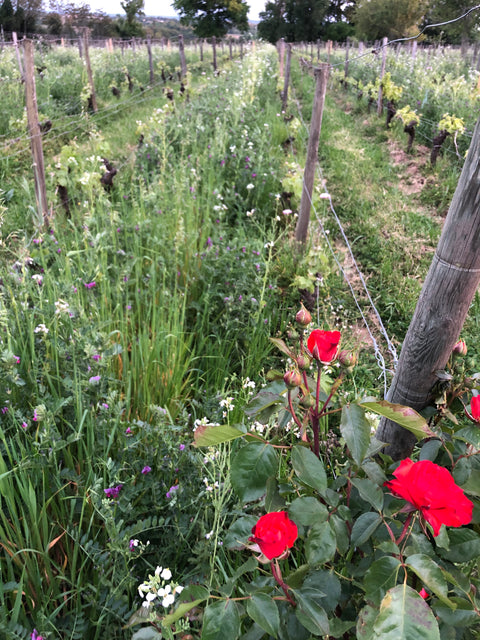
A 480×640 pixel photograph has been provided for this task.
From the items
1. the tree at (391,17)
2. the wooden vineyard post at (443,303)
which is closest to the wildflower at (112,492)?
the wooden vineyard post at (443,303)

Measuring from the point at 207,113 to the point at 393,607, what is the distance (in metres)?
7.23

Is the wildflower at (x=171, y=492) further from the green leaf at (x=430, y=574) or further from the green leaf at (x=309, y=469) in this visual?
the green leaf at (x=430, y=574)

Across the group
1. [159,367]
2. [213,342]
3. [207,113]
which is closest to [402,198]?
[207,113]

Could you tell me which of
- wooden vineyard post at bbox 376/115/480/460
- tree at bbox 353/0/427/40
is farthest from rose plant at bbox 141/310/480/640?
tree at bbox 353/0/427/40

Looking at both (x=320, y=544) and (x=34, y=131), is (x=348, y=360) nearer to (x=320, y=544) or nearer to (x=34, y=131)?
(x=320, y=544)

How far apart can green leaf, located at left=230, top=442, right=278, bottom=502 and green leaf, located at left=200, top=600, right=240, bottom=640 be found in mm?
186

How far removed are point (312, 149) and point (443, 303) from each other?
2.52m

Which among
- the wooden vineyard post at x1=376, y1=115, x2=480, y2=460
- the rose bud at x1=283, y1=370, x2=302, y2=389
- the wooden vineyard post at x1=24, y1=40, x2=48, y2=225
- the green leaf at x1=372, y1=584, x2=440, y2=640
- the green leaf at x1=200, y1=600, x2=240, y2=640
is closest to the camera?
the green leaf at x1=372, y1=584, x2=440, y2=640

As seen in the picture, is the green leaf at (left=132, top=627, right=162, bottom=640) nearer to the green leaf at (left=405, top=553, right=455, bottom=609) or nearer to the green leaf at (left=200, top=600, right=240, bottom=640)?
the green leaf at (left=200, top=600, right=240, bottom=640)

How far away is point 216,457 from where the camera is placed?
1.38 metres

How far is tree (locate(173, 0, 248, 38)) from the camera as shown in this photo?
46031mm

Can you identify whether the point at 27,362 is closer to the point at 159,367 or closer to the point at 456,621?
the point at 159,367

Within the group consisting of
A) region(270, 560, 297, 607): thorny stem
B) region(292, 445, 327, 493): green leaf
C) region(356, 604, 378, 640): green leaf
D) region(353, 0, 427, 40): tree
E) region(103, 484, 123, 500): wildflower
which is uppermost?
region(353, 0, 427, 40): tree

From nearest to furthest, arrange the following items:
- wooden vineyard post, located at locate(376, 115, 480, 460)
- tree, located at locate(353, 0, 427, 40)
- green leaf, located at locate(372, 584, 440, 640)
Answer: green leaf, located at locate(372, 584, 440, 640)
wooden vineyard post, located at locate(376, 115, 480, 460)
tree, located at locate(353, 0, 427, 40)
